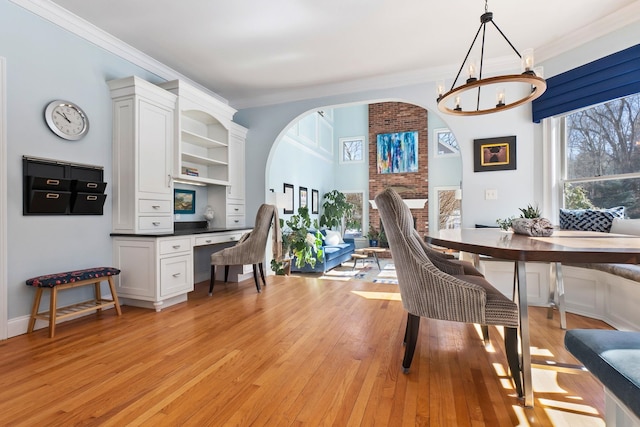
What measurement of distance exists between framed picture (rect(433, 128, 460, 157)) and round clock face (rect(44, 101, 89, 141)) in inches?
302

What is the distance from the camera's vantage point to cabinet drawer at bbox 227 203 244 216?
4.47 m

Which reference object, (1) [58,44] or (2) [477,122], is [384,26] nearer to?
(2) [477,122]

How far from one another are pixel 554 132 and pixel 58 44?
203 inches

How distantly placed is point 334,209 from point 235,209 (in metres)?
4.07

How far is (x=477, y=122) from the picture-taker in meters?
3.85

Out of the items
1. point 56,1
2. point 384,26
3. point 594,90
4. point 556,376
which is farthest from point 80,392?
point 594,90

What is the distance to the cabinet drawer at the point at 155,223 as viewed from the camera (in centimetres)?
321

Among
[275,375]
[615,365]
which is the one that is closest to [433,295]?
[615,365]

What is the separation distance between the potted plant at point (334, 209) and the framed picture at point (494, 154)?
4.73 metres

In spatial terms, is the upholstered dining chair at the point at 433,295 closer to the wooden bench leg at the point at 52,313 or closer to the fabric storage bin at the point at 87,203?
the wooden bench leg at the point at 52,313

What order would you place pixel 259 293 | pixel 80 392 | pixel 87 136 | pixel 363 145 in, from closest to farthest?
pixel 80 392 → pixel 87 136 → pixel 259 293 → pixel 363 145

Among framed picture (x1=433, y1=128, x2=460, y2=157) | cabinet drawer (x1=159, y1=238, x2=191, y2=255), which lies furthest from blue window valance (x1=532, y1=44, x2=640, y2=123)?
framed picture (x1=433, y1=128, x2=460, y2=157)

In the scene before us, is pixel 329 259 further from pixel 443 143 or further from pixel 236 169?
pixel 443 143

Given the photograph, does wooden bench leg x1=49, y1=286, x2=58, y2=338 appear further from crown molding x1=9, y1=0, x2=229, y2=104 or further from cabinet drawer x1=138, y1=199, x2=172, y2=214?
crown molding x1=9, y1=0, x2=229, y2=104
